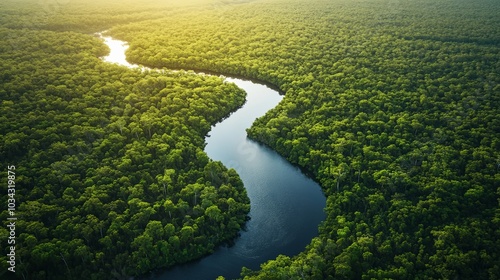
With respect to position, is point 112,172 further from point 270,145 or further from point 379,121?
point 379,121

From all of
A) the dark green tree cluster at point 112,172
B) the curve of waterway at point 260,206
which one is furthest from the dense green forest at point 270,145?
the curve of waterway at point 260,206

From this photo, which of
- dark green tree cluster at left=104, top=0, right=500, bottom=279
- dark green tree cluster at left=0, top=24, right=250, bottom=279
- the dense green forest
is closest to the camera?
dark green tree cluster at left=104, top=0, right=500, bottom=279

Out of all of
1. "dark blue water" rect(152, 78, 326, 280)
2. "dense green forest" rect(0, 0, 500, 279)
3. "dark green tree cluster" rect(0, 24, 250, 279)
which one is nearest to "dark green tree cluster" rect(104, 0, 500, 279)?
"dense green forest" rect(0, 0, 500, 279)

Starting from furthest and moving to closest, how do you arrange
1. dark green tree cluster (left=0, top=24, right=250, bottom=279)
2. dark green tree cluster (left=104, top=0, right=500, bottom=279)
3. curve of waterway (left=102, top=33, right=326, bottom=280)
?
curve of waterway (left=102, top=33, right=326, bottom=280) → dark green tree cluster (left=0, top=24, right=250, bottom=279) → dark green tree cluster (left=104, top=0, right=500, bottom=279)

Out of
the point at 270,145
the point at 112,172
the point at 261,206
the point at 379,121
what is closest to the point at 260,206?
the point at 261,206

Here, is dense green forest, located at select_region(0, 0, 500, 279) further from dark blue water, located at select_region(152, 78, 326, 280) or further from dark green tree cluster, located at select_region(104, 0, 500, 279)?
dark blue water, located at select_region(152, 78, 326, 280)

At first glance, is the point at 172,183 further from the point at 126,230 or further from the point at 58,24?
the point at 58,24
